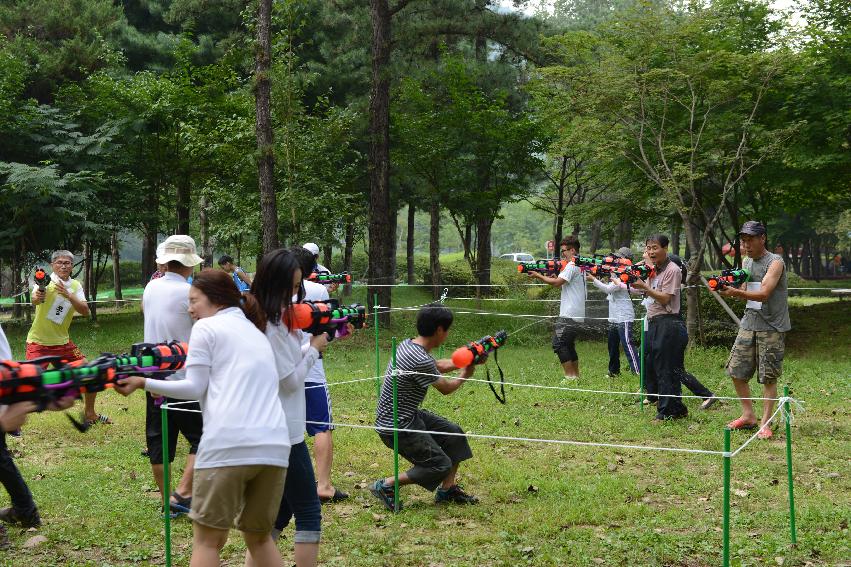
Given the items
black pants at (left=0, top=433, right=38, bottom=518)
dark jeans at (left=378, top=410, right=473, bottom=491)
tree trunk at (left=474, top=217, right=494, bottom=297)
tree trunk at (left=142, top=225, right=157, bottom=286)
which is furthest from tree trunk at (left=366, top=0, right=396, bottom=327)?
black pants at (left=0, top=433, right=38, bottom=518)

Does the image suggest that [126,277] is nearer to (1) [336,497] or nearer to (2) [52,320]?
(2) [52,320]

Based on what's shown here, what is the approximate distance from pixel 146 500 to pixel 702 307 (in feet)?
41.1

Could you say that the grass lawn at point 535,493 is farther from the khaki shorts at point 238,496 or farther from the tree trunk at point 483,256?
the tree trunk at point 483,256

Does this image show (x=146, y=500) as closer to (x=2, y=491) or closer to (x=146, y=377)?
(x=2, y=491)

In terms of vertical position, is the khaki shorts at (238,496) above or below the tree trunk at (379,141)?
below

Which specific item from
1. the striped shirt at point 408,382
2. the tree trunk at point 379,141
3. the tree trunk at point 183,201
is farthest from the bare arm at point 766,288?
the tree trunk at point 183,201

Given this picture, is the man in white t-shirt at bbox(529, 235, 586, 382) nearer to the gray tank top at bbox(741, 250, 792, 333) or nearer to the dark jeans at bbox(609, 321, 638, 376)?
the dark jeans at bbox(609, 321, 638, 376)

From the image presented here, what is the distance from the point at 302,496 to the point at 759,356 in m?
4.95

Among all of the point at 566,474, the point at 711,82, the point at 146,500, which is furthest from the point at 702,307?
the point at 146,500

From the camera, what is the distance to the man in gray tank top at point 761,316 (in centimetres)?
727

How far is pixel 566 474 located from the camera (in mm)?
6707

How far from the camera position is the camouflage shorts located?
7441mm

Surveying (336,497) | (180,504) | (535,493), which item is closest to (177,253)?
(180,504)

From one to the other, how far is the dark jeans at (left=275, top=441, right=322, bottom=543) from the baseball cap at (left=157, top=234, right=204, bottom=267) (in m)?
1.94
